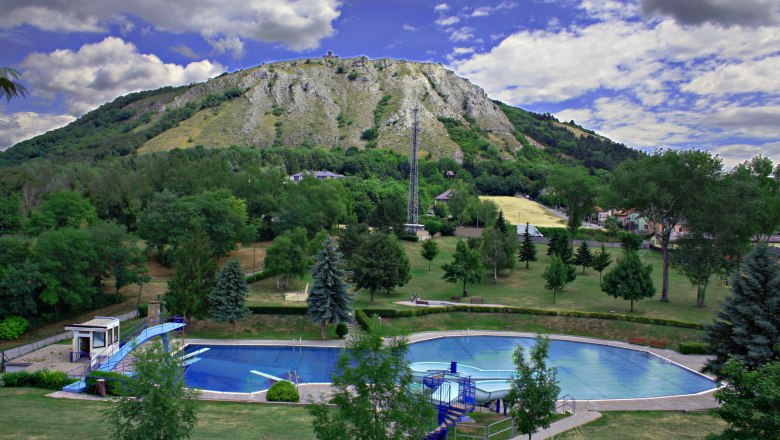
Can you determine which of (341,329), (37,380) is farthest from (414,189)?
(37,380)

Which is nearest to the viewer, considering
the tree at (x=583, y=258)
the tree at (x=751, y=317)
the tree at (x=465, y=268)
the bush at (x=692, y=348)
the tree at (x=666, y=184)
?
the tree at (x=751, y=317)

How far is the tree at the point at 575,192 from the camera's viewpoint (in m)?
62.8

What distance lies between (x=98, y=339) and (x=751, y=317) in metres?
27.4

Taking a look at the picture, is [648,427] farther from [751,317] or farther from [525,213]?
[525,213]

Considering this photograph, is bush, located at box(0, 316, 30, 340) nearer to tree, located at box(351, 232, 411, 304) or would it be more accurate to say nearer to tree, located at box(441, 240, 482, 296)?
tree, located at box(351, 232, 411, 304)

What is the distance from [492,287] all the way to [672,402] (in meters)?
22.8

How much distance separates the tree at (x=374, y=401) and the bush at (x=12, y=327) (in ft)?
90.5

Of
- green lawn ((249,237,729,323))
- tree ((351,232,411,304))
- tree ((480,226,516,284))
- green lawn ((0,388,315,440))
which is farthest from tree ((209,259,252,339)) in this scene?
tree ((480,226,516,284))

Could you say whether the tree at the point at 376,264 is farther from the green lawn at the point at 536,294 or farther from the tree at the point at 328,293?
the tree at the point at 328,293

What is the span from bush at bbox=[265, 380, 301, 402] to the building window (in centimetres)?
952

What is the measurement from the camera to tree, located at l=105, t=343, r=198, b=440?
9852 millimetres

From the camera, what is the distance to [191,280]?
31.5 m

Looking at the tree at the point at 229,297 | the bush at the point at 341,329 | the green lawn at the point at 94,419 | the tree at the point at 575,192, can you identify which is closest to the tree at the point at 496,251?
the bush at the point at 341,329

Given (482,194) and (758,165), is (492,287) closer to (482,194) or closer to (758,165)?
(758,165)
